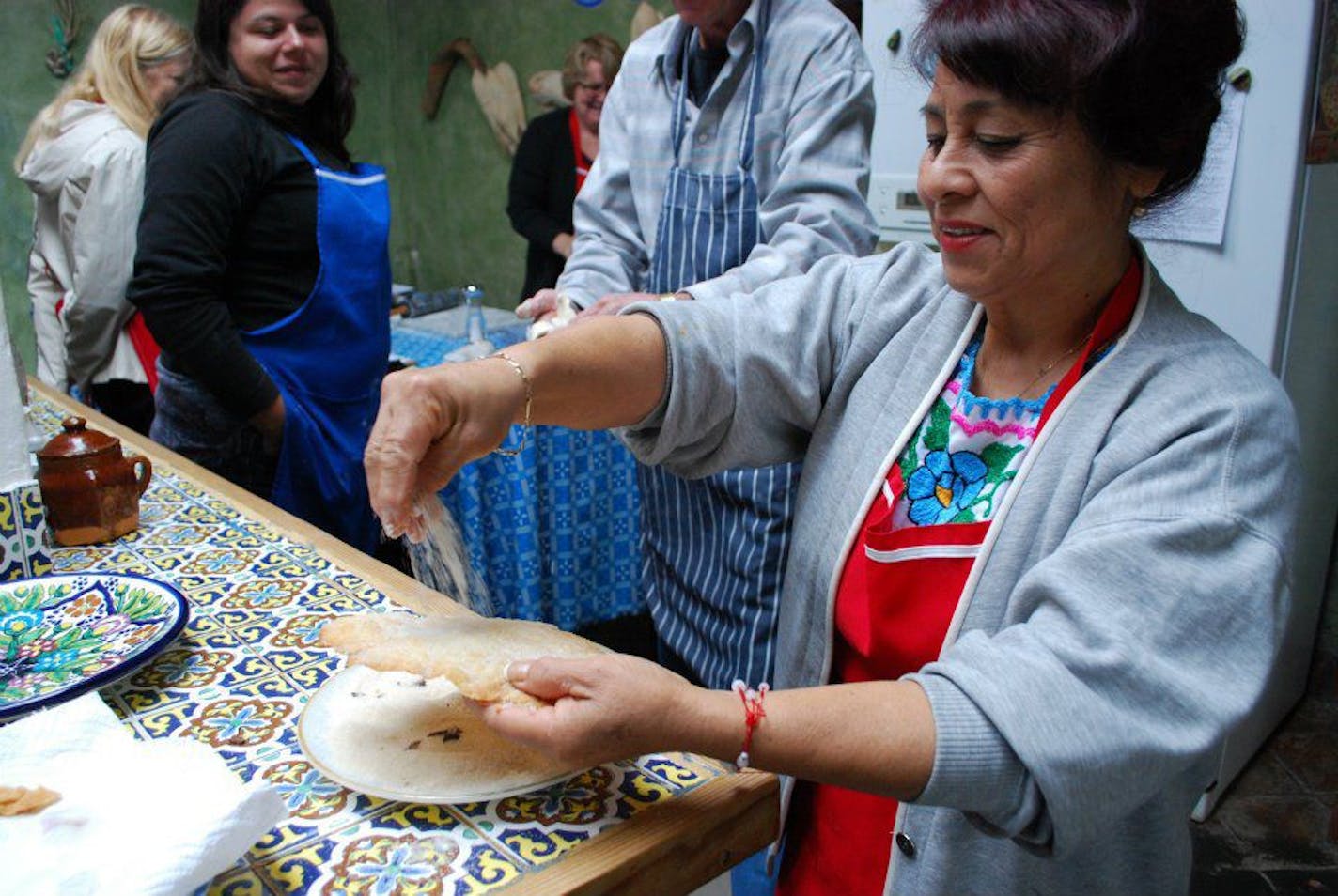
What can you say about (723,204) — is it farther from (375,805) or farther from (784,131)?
(375,805)

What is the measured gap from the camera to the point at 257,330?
232 cm

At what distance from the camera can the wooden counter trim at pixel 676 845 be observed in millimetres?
829

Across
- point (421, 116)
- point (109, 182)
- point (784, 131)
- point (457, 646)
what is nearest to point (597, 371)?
point (457, 646)

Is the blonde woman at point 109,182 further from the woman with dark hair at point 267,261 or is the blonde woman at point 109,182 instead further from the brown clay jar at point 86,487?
the brown clay jar at point 86,487

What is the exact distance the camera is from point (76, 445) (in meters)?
1.54

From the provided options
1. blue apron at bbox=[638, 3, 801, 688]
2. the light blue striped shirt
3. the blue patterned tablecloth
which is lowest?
the blue patterned tablecloth

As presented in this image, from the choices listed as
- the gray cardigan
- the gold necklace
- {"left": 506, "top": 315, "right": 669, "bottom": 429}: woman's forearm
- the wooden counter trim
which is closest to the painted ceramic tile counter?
the wooden counter trim

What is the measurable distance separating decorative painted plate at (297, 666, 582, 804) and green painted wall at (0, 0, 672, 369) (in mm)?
4054

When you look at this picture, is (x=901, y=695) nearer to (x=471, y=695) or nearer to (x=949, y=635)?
(x=949, y=635)

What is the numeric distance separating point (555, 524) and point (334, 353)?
0.87 m

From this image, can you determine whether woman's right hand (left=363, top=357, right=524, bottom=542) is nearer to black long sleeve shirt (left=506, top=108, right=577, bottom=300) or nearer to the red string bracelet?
the red string bracelet

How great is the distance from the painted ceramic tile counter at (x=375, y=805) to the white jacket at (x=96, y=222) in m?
1.81

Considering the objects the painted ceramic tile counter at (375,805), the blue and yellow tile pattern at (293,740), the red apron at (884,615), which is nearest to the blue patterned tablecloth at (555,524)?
the blue and yellow tile pattern at (293,740)

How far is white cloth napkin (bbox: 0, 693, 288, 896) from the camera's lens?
2.37 ft
